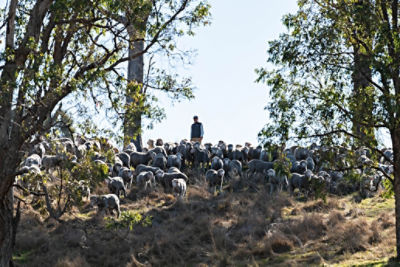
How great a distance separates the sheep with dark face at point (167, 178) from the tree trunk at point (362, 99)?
10.1 meters

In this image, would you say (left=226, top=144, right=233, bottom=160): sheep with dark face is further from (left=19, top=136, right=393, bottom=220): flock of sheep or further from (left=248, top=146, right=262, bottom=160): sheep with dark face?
(left=248, top=146, right=262, bottom=160): sheep with dark face

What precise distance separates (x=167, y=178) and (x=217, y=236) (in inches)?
211

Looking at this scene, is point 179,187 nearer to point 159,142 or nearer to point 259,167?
point 259,167

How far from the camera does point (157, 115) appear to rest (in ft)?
62.6

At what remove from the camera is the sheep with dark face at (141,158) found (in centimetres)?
3250

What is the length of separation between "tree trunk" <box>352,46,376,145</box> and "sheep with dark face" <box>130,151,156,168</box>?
14287 mm

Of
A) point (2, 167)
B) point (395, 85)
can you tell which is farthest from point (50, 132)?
point (395, 85)

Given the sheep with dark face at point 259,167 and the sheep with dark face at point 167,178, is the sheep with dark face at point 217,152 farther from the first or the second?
the sheep with dark face at point 167,178

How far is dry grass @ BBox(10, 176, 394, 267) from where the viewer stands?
2183 cm

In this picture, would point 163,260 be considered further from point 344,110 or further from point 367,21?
point 367,21

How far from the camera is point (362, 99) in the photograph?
19.6 m

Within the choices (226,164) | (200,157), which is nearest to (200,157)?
(200,157)

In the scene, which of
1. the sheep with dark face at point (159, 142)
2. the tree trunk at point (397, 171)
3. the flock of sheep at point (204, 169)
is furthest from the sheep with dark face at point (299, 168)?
the sheep with dark face at point (159, 142)

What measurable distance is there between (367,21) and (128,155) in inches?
618
